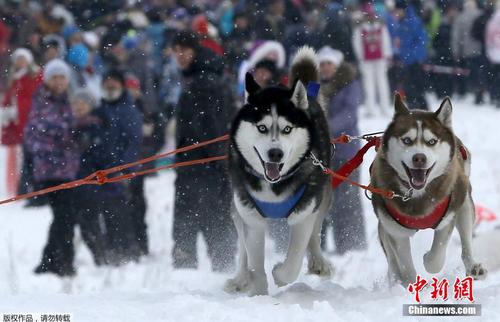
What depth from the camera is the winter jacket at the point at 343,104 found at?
6402 mm

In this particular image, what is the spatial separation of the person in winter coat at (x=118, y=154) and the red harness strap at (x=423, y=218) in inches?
101

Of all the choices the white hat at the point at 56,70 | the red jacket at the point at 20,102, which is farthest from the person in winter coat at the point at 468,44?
the white hat at the point at 56,70

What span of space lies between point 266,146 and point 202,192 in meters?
2.01

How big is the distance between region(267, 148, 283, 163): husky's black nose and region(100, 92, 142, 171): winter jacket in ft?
8.21

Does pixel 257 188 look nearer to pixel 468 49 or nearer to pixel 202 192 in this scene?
pixel 202 192

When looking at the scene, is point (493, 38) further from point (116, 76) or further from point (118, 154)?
point (118, 154)

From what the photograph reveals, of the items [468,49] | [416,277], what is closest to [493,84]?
[468,49]

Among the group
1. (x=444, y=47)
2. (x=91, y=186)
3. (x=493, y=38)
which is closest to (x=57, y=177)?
(x=91, y=186)

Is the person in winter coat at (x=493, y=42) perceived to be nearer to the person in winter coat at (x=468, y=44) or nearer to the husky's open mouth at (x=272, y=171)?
the person in winter coat at (x=468, y=44)

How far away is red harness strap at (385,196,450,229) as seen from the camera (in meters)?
4.38

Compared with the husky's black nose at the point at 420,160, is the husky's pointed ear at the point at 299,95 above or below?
above

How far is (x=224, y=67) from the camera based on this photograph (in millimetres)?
6254

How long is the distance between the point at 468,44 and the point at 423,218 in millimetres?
7772

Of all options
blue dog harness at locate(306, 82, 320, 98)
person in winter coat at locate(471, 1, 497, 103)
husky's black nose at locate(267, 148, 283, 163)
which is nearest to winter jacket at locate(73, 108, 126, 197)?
blue dog harness at locate(306, 82, 320, 98)
